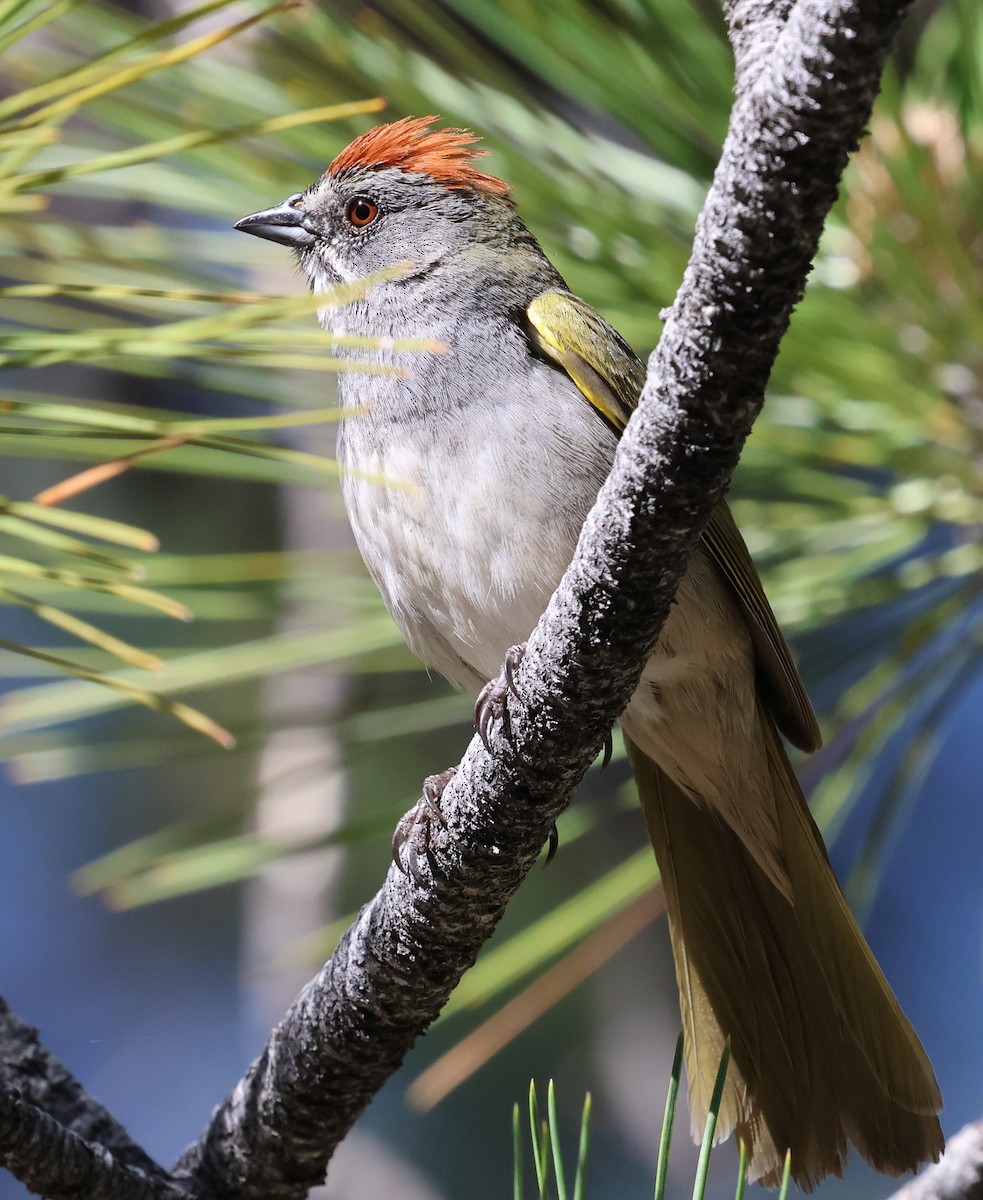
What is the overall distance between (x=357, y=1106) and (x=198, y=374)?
1554mm

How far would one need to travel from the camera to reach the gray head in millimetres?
3115

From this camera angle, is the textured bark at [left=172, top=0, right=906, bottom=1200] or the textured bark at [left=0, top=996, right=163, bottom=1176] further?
the textured bark at [left=0, top=996, right=163, bottom=1176]

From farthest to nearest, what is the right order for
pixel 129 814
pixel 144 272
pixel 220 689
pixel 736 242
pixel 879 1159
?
pixel 129 814 < pixel 220 689 < pixel 144 272 < pixel 879 1159 < pixel 736 242

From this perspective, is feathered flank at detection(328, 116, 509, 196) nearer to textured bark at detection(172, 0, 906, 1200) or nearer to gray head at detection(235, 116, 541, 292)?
gray head at detection(235, 116, 541, 292)

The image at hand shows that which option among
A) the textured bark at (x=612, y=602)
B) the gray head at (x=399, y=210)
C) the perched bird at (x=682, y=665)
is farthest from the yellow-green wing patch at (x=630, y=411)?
the textured bark at (x=612, y=602)

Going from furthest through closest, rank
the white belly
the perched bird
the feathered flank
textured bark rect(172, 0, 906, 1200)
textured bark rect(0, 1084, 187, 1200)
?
1. the feathered flank
2. the white belly
3. the perched bird
4. textured bark rect(0, 1084, 187, 1200)
5. textured bark rect(172, 0, 906, 1200)

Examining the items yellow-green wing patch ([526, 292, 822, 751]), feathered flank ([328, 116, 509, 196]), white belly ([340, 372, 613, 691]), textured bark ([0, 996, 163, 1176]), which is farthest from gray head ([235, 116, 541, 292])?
textured bark ([0, 996, 163, 1176])

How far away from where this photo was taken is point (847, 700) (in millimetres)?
→ 2588

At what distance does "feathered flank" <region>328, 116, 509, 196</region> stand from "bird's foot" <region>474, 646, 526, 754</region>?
1421 mm

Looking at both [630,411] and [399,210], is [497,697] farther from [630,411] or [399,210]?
[399,210]

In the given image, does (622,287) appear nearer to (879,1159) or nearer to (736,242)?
(736,242)

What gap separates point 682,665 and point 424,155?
141 centimetres

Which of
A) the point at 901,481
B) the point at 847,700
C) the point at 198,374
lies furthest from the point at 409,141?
the point at 847,700

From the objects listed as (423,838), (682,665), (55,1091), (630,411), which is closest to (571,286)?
(630,411)
